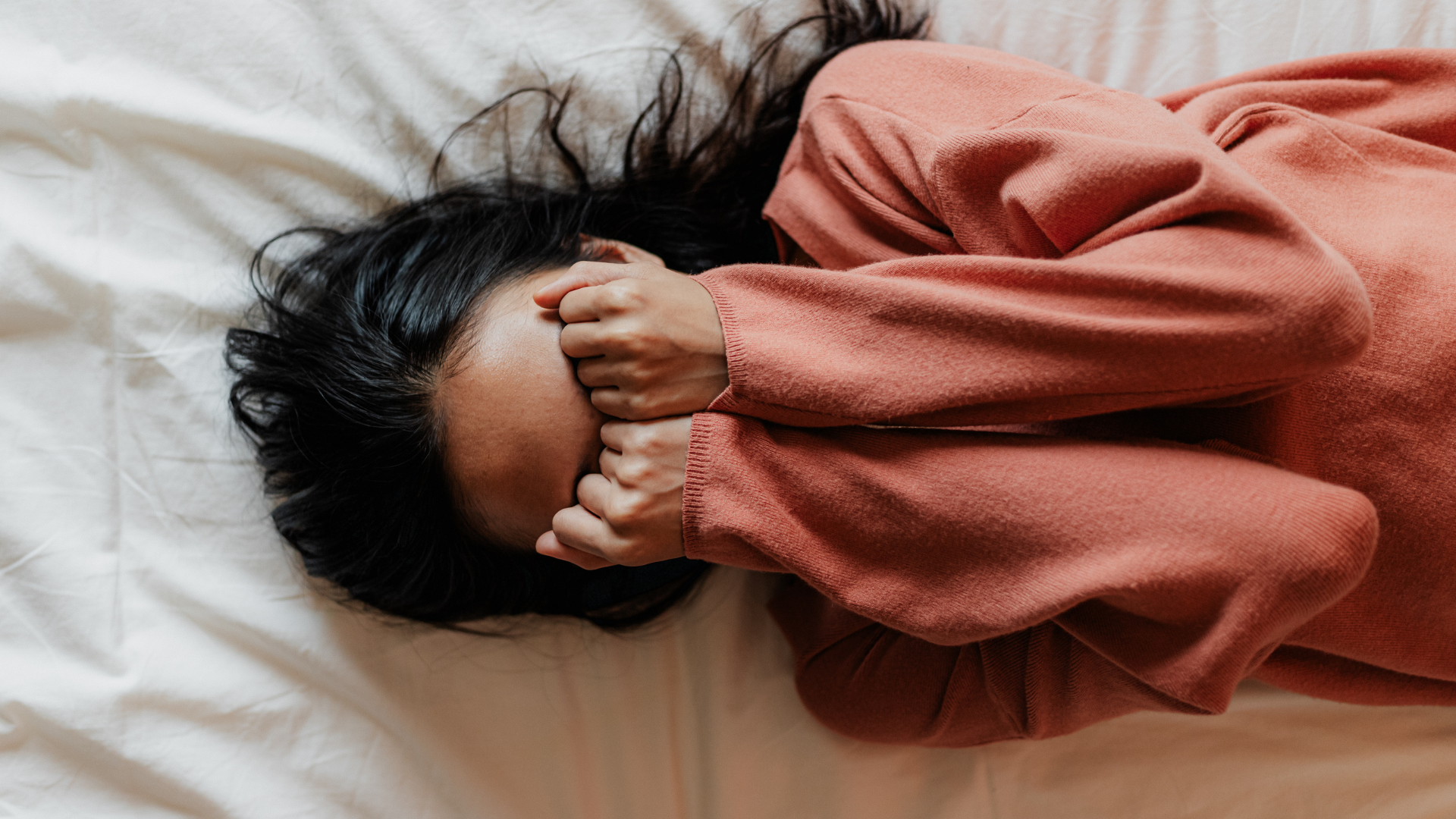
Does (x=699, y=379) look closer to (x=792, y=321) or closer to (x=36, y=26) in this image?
(x=792, y=321)

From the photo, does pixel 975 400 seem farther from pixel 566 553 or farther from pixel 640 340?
pixel 566 553

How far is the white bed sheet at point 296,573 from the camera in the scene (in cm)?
92

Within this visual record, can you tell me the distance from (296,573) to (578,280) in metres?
0.48

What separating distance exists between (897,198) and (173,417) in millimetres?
808

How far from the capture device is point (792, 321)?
75cm

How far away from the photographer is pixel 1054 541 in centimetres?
67

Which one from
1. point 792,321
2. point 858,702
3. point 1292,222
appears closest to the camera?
point 1292,222

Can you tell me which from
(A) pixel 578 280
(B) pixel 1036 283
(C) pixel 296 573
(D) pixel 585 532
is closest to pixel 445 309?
(A) pixel 578 280

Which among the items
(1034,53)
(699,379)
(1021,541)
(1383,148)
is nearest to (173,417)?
(699,379)

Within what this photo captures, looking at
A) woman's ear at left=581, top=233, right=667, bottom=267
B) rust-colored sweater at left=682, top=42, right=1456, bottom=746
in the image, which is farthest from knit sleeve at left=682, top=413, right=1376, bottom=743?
woman's ear at left=581, top=233, right=667, bottom=267

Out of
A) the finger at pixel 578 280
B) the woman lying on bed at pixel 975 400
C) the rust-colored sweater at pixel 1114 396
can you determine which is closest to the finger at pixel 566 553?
the woman lying on bed at pixel 975 400

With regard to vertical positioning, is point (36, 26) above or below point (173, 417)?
above

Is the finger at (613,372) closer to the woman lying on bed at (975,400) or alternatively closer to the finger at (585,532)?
the woman lying on bed at (975,400)

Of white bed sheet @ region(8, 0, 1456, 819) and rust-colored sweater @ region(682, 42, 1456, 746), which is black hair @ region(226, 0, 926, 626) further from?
rust-colored sweater @ region(682, 42, 1456, 746)
